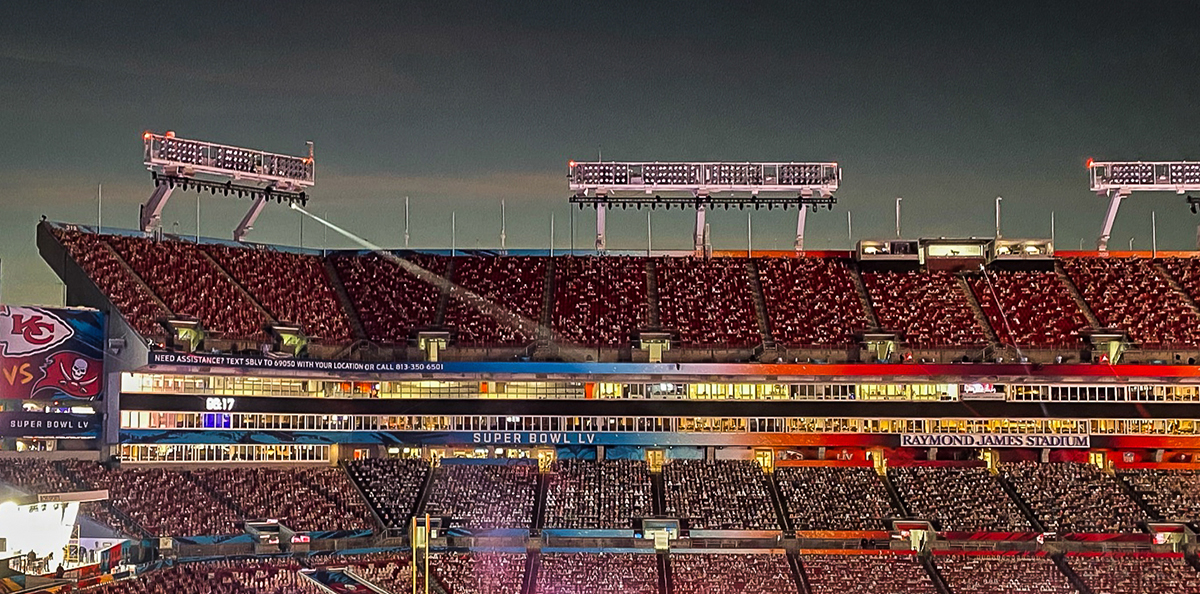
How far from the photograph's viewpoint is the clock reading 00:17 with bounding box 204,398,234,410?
80.0 m

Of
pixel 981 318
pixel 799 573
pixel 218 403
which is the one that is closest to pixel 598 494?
pixel 799 573

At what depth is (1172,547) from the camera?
77.1m

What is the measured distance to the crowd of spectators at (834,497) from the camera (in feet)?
258

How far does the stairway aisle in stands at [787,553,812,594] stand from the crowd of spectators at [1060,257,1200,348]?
24.2 m

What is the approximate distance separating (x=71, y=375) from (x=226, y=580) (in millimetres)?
14715

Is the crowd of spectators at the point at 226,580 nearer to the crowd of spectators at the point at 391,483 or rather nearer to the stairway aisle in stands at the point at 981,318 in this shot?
the crowd of spectators at the point at 391,483

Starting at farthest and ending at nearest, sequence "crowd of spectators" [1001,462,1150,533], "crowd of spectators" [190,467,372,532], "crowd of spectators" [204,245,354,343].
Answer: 1. "crowd of spectators" [204,245,354,343]
2. "crowd of spectators" [1001,462,1150,533]
3. "crowd of spectators" [190,467,372,532]

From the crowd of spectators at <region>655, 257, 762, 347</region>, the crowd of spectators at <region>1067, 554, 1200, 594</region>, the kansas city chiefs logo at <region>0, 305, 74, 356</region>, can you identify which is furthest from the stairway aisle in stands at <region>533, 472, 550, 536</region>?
the crowd of spectators at <region>1067, 554, 1200, 594</region>

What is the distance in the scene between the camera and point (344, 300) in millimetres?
91312

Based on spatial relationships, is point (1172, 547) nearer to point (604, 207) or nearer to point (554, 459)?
point (554, 459)

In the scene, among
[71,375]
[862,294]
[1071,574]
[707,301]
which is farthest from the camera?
[862,294]

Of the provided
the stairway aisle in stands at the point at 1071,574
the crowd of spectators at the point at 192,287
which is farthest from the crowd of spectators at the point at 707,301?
the crowd of spectators at the point at 192,287

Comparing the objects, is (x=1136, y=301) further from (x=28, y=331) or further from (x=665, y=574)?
(x=28, y=331)

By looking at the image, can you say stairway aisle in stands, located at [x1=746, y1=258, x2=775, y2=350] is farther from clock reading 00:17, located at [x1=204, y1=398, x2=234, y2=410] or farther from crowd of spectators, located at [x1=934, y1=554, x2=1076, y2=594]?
clock reading 00:17, located at [x1=204, y1=398, x2=234, y2=410]
